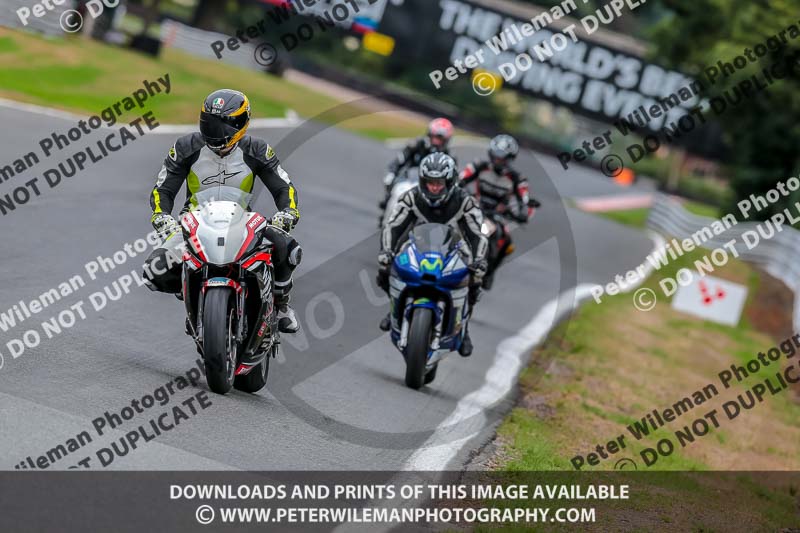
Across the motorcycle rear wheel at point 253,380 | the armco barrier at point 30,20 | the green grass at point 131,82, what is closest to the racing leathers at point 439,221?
the motorcycle rear wheel at point 253,380

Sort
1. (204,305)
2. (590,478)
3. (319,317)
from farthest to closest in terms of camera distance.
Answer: (319,317) < (590,478) < (204,305)

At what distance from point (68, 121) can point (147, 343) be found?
14.5m

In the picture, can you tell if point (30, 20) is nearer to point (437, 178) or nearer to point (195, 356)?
point (437, 178)

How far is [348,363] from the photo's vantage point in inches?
423

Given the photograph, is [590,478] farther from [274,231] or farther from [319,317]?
[319,317]

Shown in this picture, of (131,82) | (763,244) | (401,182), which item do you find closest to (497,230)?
(401,182)

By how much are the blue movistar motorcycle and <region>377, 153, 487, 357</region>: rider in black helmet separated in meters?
0.16

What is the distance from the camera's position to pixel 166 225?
26.3 ft

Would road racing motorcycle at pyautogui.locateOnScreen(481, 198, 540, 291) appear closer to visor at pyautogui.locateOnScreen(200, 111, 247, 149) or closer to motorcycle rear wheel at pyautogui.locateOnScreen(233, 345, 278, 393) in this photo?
motorcycle rear wheel at pyautogui.locateOnScreen(233, 345, 278, 393)

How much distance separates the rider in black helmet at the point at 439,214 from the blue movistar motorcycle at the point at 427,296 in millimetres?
158

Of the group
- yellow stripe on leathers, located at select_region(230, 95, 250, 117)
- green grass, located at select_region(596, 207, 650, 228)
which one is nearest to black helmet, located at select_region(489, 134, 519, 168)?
yellow stripe on leathers, located at select_region(230, 95, 250, 117)

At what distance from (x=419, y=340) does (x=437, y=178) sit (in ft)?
4.34

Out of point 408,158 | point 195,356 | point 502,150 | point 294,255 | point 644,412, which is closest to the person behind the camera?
point 294,255

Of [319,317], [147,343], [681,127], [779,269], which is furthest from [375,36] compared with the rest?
[147,343]
